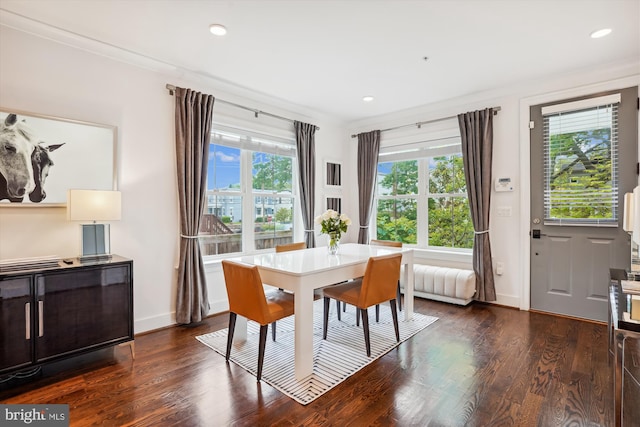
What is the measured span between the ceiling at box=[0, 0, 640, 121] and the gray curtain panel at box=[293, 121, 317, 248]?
3.13 ft

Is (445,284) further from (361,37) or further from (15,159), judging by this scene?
(15,159)

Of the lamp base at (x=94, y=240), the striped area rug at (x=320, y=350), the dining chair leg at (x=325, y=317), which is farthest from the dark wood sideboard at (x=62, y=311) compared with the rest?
the dining chair leg at (x=325, y=317)

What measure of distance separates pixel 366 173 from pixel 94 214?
376 cm

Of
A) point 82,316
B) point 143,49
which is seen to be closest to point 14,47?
point 143,49

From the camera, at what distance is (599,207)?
3418 millimetres

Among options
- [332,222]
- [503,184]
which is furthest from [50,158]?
[503,184]

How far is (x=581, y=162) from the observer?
3.52 m

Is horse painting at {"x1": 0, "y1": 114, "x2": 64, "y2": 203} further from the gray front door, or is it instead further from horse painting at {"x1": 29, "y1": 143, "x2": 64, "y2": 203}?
the gray front door

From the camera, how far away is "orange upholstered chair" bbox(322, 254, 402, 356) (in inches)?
106

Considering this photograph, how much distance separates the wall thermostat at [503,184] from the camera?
395 cm

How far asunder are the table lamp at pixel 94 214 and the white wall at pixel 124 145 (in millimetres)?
257

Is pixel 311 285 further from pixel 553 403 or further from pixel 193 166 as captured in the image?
pixel 193 166

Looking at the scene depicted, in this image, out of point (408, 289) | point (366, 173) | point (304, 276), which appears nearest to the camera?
point (304, 276)

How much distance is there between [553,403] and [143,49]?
425 cm
